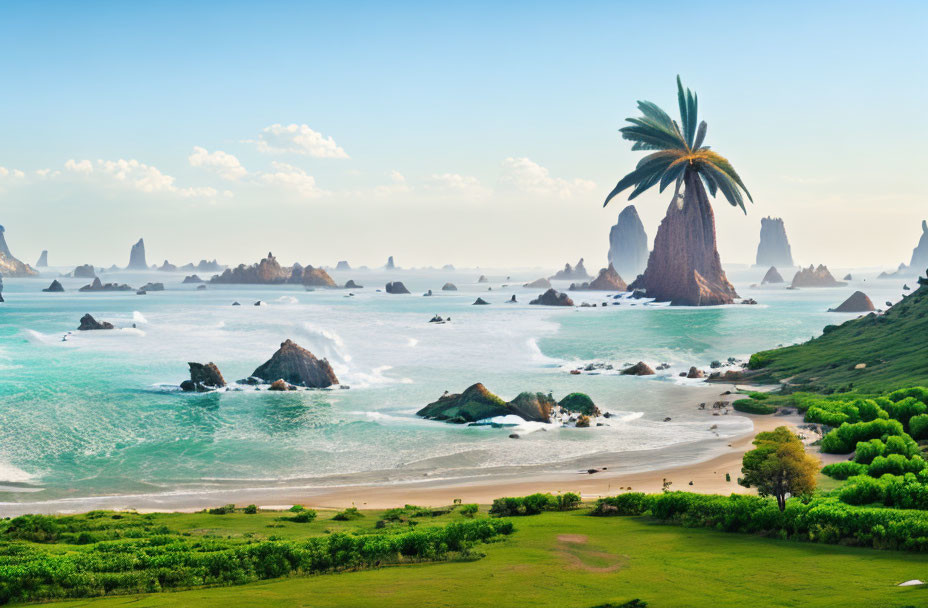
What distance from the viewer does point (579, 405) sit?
1410 inches

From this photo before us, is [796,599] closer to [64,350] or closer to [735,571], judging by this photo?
[735,571]

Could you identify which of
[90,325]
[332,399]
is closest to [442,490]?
[332,399]

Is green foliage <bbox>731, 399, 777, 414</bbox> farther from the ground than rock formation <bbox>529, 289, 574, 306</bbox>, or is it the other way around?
rock formation <bbox>529, 289, 574, 306</bbox>

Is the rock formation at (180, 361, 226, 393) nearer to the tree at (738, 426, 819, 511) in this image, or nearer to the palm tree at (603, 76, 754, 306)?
the tree at (738, 426, 819, 511)

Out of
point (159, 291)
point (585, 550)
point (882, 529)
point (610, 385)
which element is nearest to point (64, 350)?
point (610, 385)

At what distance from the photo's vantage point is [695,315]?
275 feet

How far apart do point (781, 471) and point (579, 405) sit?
64.6 feet

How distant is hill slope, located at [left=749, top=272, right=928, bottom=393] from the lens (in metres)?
36.8

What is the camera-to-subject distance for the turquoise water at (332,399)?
2791 centimetres

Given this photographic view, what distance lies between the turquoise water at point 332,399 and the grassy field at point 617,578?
453 inches

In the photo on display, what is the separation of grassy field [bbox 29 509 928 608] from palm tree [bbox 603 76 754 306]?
7834 cm

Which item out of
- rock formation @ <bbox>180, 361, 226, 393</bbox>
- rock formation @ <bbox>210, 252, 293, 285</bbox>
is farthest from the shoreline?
rock formation @ <bbox>210, 252, 293, 285</bbox>

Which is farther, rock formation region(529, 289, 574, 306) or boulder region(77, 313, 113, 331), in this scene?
rock formation region(529, 289, 574, 306)

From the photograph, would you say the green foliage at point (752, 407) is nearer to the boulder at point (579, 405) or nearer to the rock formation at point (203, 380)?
the boulder at point (579, 405)
